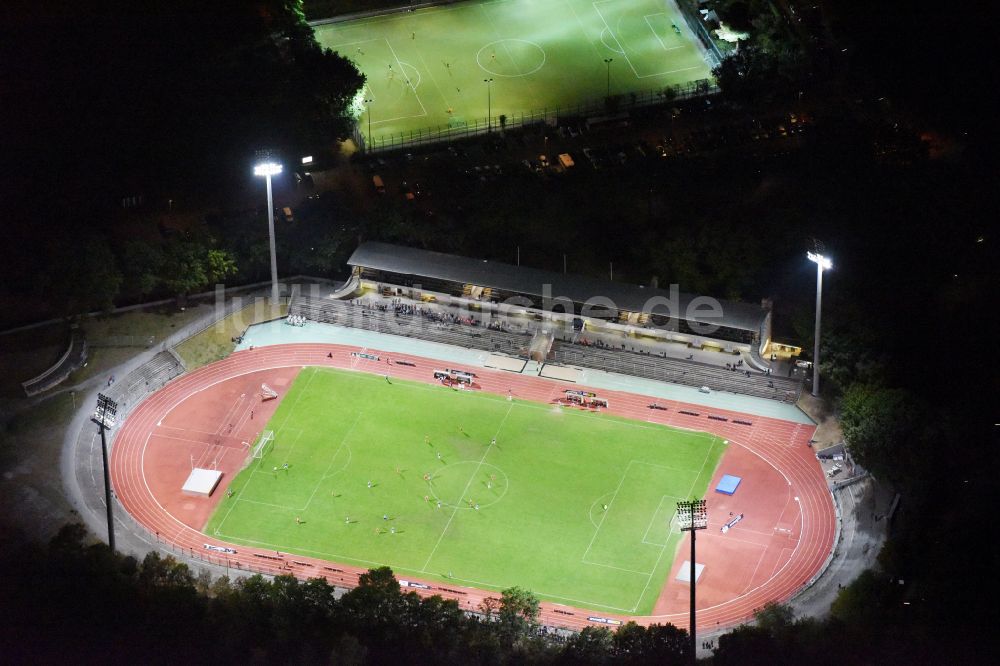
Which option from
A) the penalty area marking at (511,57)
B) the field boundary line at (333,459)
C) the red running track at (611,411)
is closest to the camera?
the red running track at (611,411)

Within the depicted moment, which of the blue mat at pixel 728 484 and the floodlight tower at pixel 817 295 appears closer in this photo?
the blue mat at pixel 728 484

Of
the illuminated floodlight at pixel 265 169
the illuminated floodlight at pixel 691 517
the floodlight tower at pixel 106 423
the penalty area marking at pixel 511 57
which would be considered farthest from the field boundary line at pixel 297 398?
the penalty area marking at pixel 511 57

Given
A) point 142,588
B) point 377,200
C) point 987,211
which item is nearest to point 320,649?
point 142,588

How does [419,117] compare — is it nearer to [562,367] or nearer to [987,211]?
[562,367]

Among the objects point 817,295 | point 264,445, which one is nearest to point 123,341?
Result: point 264,445

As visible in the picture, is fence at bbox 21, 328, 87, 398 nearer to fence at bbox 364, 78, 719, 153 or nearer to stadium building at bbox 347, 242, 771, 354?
stadium building at bbox 347, 242, 771, 354

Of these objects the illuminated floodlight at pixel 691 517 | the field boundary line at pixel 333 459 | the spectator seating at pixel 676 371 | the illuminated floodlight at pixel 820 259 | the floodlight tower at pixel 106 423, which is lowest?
the illuminated floodlight at pixel 691 517

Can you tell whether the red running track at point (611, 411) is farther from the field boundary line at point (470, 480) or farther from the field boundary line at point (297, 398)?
the field boundary line at point (470, 480)

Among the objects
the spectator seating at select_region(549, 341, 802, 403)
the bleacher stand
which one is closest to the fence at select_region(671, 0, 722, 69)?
the spectator seating at select_region(549, 341, 802, 403)
